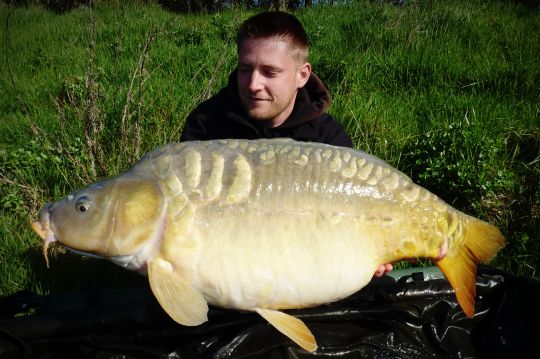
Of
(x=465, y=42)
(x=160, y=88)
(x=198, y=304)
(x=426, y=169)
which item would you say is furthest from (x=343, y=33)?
(x=198, y=304)

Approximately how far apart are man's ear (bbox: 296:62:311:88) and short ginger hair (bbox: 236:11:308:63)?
0.11ft

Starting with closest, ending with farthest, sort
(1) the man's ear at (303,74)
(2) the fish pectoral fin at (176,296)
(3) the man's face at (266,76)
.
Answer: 1. (2) the fish pectoral fin at (176,296)
2. (3) the man's face at (266,76)
3. (1) the man's ear at (303,74)

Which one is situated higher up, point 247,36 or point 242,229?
point 247,36

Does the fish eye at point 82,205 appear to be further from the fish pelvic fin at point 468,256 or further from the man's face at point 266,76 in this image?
the fish pelvic fin at point 468,256

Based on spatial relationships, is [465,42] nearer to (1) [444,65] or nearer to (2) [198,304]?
(1) [444,65]

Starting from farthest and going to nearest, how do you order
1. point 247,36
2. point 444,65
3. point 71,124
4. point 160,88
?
point 444,65, point 160,88, point 71,124, point 247,36

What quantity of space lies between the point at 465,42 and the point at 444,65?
0.64m

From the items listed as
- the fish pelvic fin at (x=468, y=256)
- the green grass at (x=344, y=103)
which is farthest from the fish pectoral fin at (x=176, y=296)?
the green grass at (x=344, y=103)

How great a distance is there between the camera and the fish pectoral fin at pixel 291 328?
1161 mm

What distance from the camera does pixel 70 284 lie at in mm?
1861

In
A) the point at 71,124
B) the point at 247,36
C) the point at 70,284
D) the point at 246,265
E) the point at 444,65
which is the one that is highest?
the point at 247,36

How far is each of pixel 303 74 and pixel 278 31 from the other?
0.80 feet

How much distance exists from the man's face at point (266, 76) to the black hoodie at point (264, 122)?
0.07 metres

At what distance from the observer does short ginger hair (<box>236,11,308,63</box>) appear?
183 centimetres
